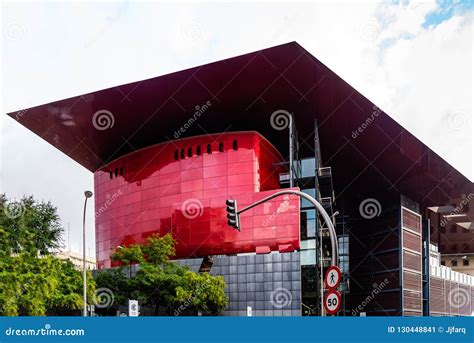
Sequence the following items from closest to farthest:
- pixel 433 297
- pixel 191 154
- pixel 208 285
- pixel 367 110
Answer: pixel 208 285 < pixel 367 110 < pixel 191 154 < pixel 433 297

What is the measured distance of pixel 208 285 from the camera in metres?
38.8

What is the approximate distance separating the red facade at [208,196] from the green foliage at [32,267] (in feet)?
39.5

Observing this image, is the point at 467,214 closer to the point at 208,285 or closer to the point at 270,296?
the point at 270,296

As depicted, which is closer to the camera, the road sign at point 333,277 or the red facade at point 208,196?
the road sign at point 333,277

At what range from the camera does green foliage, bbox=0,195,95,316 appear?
23.3 m

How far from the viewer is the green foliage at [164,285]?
37.9 metres

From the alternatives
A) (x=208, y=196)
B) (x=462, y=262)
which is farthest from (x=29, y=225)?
(x=462, y=262)

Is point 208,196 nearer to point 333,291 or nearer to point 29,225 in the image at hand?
point 29,225

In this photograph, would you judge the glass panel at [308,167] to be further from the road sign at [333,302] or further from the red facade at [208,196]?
the road sign at [333,302]

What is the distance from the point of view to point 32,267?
84.6 ft

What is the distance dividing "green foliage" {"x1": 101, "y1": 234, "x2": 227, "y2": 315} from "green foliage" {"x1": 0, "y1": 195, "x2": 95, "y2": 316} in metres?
4.55

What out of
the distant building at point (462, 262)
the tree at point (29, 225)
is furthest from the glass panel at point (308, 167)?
the distant building at point (462, 262)

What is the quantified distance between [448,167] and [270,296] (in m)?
→ 26.2
